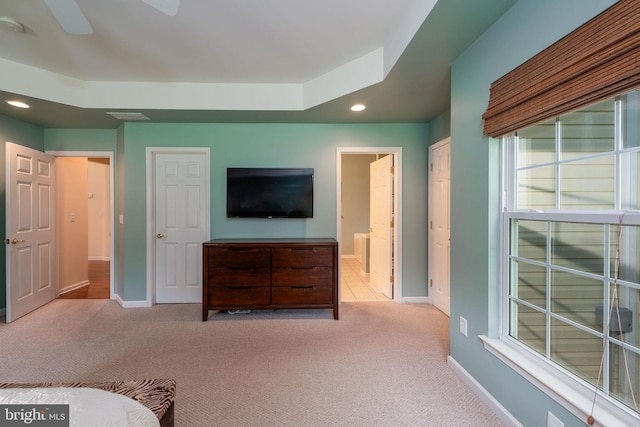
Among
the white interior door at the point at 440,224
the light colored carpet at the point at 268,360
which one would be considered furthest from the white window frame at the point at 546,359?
the white interior door at the point at 440,224

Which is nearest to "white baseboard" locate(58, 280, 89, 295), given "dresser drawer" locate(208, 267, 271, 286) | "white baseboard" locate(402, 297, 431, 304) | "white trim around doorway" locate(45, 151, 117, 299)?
"white trim around doorway" locate(45, 151, 117, 299)

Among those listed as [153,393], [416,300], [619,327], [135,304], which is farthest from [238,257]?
[619,327]

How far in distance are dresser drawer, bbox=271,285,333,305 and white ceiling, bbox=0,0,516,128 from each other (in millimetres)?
1931

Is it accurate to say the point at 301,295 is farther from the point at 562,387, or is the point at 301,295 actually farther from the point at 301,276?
the point at 562,387

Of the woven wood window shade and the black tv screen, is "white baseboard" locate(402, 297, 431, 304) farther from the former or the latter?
the woven wood window shade

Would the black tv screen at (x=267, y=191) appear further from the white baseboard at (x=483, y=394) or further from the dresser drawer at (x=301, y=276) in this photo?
the white baseboard at (x=483, y=394)

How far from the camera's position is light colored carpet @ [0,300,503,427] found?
1753 millimetres

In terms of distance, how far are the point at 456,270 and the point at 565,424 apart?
3.38ft

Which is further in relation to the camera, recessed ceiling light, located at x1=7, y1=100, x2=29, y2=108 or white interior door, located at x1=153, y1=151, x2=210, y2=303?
white interior door, located at x1=153, y1=151, x2=210, y2=303

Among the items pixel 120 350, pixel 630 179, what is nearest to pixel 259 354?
pixel 120 350

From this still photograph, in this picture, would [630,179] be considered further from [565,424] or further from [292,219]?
[292,219]

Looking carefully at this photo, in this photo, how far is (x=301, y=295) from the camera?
314 cm

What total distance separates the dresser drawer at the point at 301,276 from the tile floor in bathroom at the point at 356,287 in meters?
0.92

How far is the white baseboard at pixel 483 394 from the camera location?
1605mm
